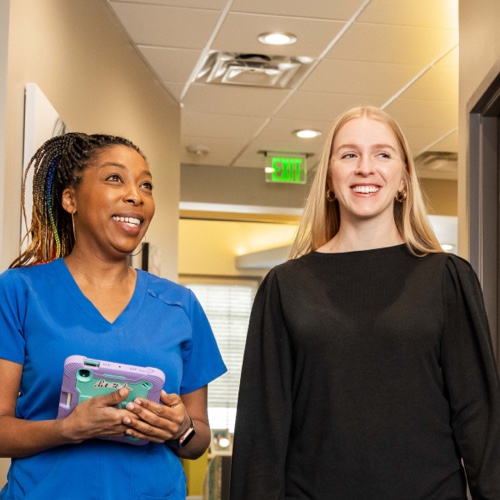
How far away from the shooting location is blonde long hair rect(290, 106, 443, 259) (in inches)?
70.6

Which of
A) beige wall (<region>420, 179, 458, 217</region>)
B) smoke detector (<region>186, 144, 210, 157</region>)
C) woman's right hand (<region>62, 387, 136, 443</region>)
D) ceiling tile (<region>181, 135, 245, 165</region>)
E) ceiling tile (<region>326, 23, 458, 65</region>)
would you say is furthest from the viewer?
beige wall (<region>420, 179, 458, 217</region>)

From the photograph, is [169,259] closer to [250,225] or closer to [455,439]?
[455,439]

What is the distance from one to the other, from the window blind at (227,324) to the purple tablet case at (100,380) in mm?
8938

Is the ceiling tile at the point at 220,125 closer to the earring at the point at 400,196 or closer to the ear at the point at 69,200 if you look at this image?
the ear at the point at 69,200

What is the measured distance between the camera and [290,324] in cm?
171

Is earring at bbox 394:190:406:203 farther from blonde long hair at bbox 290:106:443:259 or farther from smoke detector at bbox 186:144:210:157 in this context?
smoke detector at bbox 186:144:210:157

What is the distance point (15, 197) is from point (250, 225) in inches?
324

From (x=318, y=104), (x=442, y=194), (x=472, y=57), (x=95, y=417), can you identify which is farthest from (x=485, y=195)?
(x=442, y=194)

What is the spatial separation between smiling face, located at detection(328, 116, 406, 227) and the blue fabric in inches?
16.5

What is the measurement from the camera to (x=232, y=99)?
5.58m

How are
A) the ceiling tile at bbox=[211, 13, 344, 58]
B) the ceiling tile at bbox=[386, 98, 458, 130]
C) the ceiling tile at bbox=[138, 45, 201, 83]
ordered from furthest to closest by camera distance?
1. the ceiling tile at bbox=[386, 98, 458, 130]
2. the ceiling tile at bbox=[138, 45, 201, 83]
3. the ceiling tile at bbox=[211, 13, 344, 58]

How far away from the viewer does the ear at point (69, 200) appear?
187 centimetres

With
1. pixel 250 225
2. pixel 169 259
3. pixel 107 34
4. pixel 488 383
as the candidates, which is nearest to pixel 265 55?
pixel 107 34

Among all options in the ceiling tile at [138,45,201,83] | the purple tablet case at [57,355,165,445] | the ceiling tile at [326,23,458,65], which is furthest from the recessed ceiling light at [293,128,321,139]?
the purple tablet case at [57,355,165,445]
